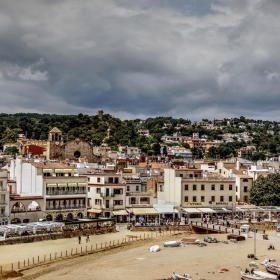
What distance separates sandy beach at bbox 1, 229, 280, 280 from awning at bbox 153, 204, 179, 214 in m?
14.7

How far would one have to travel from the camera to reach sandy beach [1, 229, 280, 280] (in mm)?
46250

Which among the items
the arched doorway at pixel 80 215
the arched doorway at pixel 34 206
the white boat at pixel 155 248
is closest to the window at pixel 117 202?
the arched doorway at pixel 80 215

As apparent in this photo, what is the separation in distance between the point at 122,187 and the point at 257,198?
984 inches

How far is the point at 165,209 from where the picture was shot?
7825 centimetres

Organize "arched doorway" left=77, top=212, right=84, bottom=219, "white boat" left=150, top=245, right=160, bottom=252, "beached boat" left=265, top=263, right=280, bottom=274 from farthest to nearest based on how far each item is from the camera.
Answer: "arched doorway" left=77, top=212, right=84, bottom=219, "white boat" left=150, top=245, right=160, bottom=252, "beached boat" left=265, top=263, right=280, bottom=274

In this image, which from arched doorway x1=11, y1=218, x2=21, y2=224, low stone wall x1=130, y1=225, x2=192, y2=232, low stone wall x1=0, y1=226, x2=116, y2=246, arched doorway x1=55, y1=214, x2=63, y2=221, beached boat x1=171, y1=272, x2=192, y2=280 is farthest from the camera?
low stone wall x1=130, y1=225, x2=192, y2=232

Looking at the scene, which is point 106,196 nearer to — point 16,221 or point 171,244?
point 16,221

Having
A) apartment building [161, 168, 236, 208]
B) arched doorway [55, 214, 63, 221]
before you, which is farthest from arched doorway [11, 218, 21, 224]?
apartment building [161, 168, 236, 208]

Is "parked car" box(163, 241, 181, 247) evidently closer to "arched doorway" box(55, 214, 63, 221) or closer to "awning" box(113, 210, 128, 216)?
"awning" box(113, 210, 128, 216)

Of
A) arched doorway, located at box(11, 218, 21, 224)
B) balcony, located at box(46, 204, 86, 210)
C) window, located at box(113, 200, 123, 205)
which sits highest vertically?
window, located at box(113, 200, 123, 205)

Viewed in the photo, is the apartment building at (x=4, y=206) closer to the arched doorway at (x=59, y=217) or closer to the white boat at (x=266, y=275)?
the arched doorway at (x=59, y=217)

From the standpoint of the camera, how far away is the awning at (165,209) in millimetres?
76912

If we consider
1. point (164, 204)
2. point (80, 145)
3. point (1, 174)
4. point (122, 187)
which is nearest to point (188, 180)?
point (164, 204)

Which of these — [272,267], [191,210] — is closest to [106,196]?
[191,210]
